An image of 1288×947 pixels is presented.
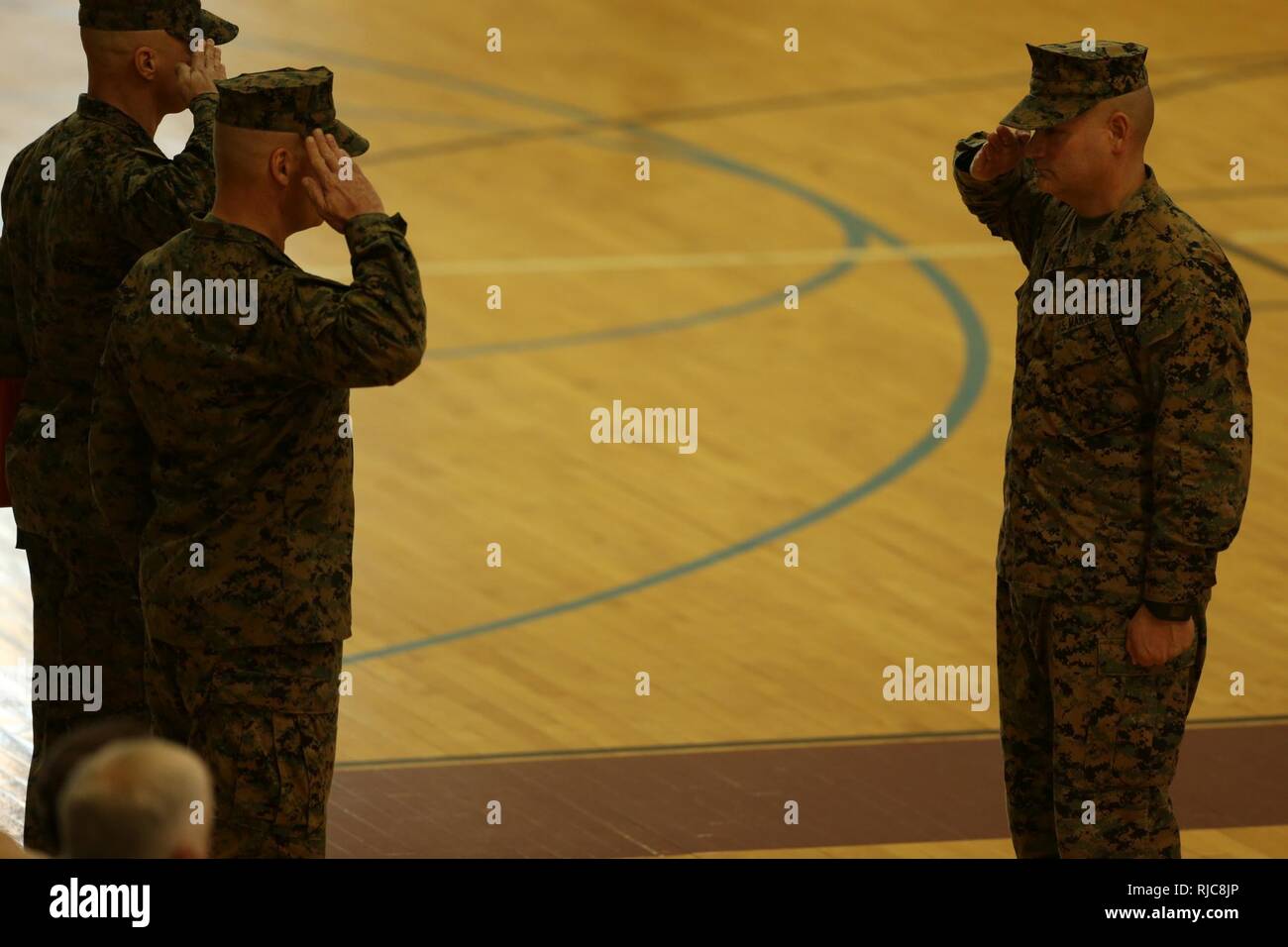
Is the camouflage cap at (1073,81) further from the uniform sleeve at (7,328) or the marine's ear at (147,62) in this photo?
the uniform sleeve at (7,328)

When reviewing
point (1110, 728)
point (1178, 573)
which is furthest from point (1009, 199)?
point (1110, 728)

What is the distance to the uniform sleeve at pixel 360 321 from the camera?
4.52 m

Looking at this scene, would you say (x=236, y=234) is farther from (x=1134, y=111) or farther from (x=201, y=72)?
(x=1134, y=111)

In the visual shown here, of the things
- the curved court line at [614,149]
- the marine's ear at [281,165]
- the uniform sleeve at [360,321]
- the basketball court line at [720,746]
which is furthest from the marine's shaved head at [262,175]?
the curved court line at [614,149]

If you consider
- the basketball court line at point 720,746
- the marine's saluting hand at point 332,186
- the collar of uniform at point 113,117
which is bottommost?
the basketball court line at point 720,746

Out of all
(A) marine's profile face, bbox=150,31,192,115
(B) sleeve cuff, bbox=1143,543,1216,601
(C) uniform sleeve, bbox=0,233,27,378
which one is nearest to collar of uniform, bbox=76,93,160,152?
(A) marine's profile face, bbox=150,31,192,115

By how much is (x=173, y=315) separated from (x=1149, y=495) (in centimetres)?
222

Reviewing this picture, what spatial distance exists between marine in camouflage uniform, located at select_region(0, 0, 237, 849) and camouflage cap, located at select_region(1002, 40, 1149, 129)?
2010 mm

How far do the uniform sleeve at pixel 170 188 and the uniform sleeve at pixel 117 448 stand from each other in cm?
64

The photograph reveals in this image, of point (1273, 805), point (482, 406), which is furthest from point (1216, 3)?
point (1273, 805)

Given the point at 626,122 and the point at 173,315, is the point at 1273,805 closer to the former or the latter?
the point at 173,315

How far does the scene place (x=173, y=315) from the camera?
4.72m

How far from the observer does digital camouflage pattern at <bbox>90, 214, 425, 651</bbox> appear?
466cm

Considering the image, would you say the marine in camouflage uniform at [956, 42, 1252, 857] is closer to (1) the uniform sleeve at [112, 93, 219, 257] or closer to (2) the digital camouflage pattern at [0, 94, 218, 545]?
(1) the uniform sleeve at [112, 93, 219, 257]
